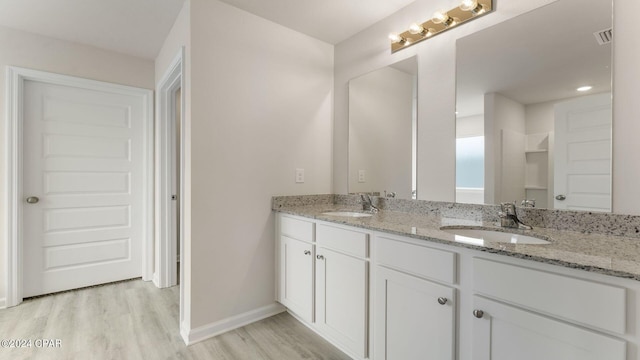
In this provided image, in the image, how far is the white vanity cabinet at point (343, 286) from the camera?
5.09 feet

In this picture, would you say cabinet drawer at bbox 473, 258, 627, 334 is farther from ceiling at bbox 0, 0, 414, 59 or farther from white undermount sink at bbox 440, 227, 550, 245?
ceiling at bbox 0, 0, 414, 59

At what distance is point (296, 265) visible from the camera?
2.05 meters

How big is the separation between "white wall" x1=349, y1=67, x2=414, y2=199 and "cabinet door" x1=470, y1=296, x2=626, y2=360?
1049 millimetres

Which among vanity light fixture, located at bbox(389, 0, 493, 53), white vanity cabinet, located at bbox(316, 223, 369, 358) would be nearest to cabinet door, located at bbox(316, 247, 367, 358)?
white vanity cabinet, located at bbox(316, 223, 369, 358)

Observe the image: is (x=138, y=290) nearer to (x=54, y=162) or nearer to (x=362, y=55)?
(x=54, y=162)

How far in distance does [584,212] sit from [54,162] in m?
3.91

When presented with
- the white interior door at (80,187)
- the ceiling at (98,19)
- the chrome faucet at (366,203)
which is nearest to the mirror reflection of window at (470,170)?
the chrome faucet at (366,203)

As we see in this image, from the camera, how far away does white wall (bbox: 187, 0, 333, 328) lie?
75.8 inches

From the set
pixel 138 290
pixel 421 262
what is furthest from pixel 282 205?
pixel 138 290

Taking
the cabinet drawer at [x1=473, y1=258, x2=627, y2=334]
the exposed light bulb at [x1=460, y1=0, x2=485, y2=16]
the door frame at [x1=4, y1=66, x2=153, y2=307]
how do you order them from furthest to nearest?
the door frame at [x1=4, y1=66, x2=153, y2=307] → the exposed light bulb at [x1=460, y1=0, x2=485, y2=16] → the cabinet drawer at [x1=473, y1=258, x2=627, y2=334]

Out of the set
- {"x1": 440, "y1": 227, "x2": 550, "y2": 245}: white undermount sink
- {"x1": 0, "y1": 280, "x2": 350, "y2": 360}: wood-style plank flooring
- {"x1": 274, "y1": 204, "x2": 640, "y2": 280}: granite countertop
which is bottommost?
{"x1": 0, "y1": 280, "x2": 350, "y2": 360}: wood-style plank flooring

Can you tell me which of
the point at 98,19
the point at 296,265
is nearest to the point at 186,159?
the point at 296,265

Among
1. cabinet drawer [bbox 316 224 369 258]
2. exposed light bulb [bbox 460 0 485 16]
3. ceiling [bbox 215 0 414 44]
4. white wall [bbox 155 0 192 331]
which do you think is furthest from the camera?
ceiling [bbox 215 0 414 44]

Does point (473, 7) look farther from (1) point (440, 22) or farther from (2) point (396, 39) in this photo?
(2) point (396, 39)
